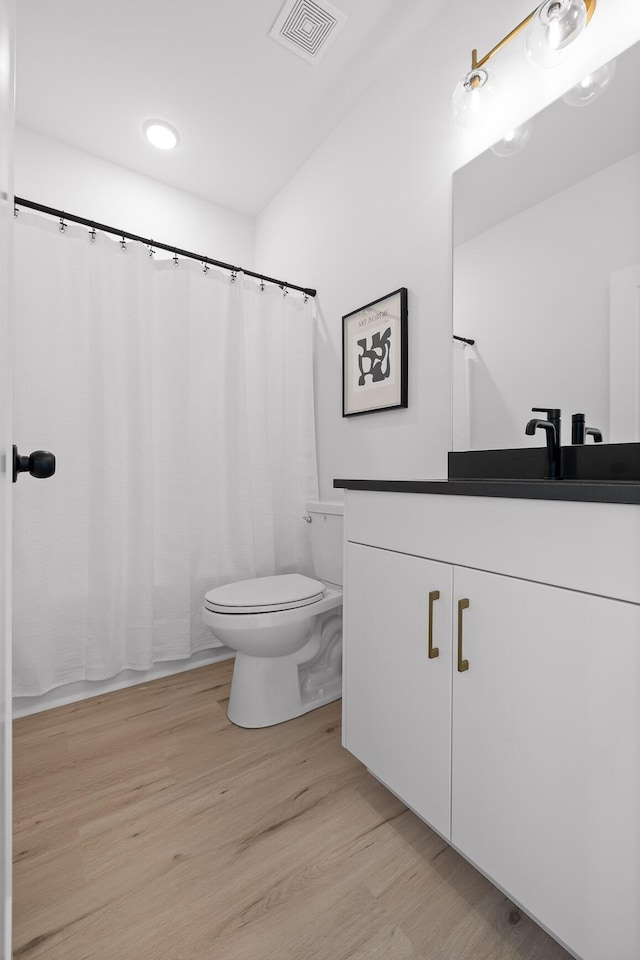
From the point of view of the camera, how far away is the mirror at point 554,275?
110 centimetres

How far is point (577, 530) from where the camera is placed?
747 millimetres

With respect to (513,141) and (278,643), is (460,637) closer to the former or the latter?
(278,643)

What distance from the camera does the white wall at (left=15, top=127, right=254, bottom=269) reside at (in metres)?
2.05

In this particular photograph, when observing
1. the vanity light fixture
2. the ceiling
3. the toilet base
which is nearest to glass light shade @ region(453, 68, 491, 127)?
the vanity light fixture

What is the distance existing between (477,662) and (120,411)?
156 centimetres

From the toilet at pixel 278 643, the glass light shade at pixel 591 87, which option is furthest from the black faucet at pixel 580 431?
the toilet at pixel 278 643

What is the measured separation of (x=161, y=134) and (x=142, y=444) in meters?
1.46

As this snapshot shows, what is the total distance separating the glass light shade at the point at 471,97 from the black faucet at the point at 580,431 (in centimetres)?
99

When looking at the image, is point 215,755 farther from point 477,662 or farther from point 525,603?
point 525,603

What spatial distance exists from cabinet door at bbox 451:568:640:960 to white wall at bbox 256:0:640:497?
31.0 inches

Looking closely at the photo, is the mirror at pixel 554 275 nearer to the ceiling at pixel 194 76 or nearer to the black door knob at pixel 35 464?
the ceiling at pixel 194 76

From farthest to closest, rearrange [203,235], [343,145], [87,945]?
[203,235] < [343,145] < [87,945]

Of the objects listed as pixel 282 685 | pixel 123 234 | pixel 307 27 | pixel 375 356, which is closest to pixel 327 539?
pixel 282 685

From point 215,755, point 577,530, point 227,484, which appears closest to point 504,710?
point 577,530
